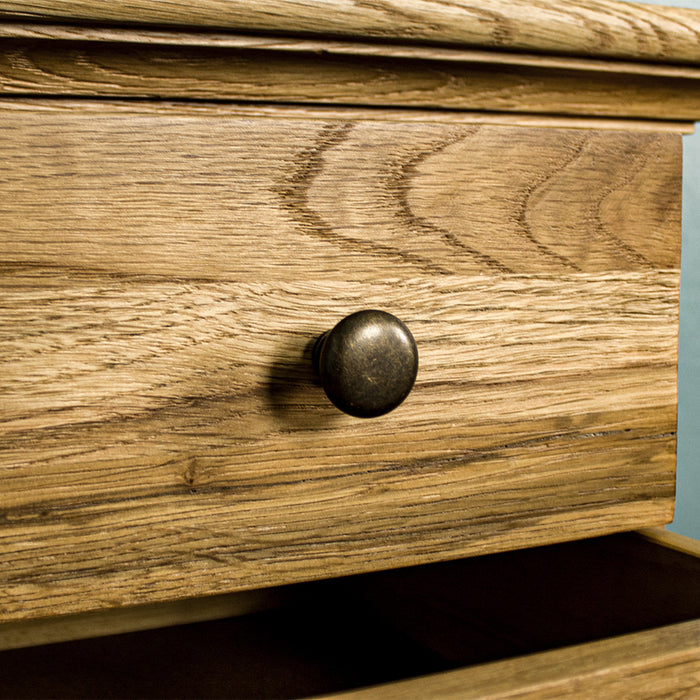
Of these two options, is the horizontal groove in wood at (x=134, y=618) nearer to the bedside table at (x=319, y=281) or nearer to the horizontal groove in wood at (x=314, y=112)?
the bedside table at (x=319, y=281)

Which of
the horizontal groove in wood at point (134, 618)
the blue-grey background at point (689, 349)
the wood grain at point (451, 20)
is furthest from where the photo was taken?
the blue-grey background at point (689, 349)

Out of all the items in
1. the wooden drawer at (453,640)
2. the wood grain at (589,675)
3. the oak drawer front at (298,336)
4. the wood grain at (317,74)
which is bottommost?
the wooden drawer at (453,640)

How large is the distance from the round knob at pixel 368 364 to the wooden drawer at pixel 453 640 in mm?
123

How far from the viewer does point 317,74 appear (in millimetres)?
308

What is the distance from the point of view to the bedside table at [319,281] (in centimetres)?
28

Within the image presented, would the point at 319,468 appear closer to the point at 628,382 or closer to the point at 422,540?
the point at 422,540

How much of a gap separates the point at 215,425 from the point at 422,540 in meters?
0.12

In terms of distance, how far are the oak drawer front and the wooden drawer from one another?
2.9 inches

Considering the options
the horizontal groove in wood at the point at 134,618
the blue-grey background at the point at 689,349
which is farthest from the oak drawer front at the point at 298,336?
the blue-grey background at the point at 689,349

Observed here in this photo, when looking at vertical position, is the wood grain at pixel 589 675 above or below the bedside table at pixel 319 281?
below

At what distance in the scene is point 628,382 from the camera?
38 cm

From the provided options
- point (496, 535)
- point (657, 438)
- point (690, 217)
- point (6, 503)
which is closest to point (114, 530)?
point (6, 503)

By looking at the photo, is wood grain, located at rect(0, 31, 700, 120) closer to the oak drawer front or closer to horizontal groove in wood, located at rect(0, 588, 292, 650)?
the oak drawer front

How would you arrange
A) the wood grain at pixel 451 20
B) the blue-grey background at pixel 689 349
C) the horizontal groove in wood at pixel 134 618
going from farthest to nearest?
1. the blue-grey background at pixel 689 349
2. the horizontal groove in wood at pixel 134 618
3. the wood grain at pixel 451 20
